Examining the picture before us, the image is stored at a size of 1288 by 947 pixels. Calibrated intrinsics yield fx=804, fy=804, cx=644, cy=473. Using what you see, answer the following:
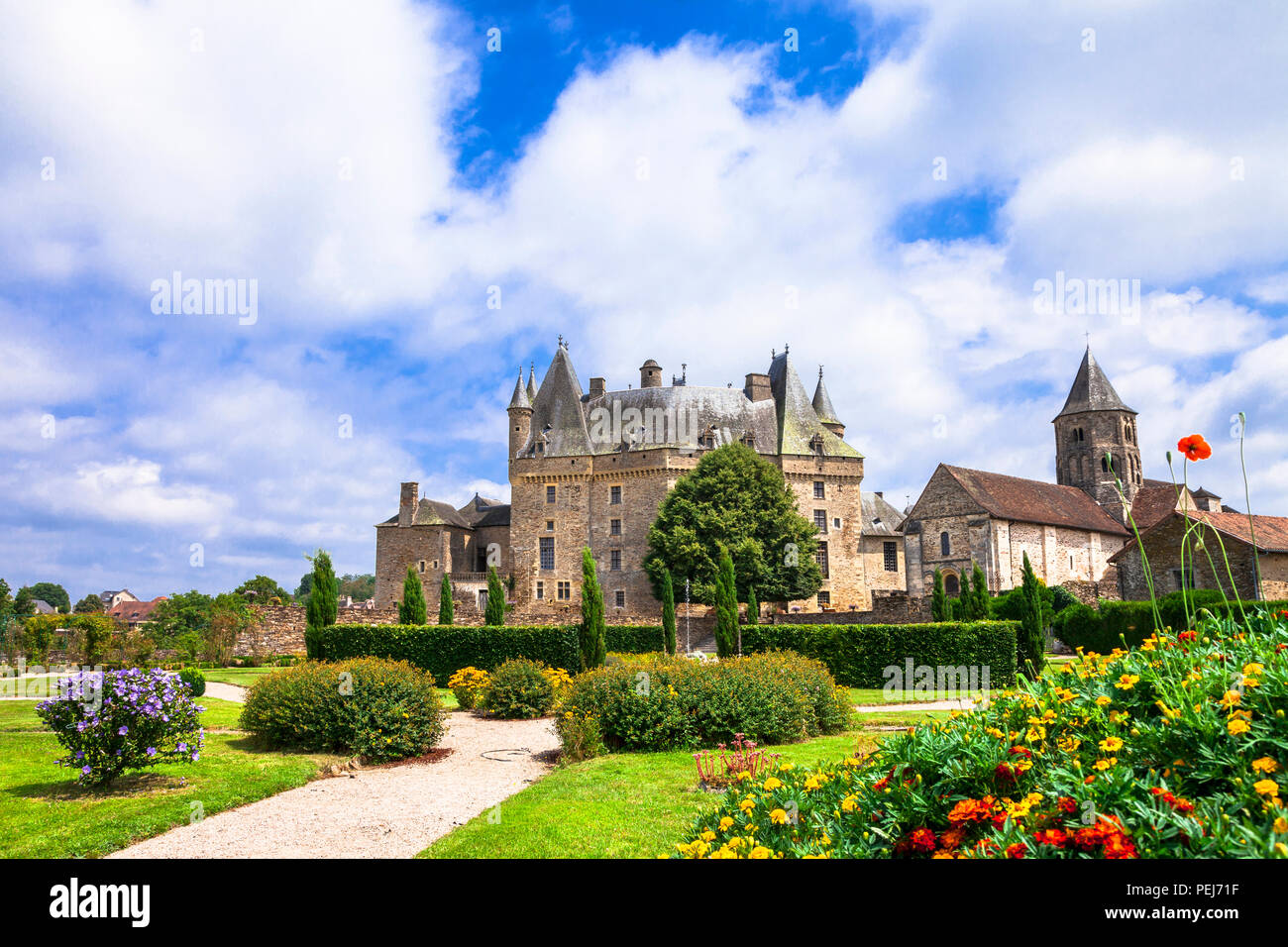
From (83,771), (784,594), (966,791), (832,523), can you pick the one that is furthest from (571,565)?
(966,791)

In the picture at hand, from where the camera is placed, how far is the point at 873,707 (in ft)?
62.0

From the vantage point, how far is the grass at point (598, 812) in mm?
7207

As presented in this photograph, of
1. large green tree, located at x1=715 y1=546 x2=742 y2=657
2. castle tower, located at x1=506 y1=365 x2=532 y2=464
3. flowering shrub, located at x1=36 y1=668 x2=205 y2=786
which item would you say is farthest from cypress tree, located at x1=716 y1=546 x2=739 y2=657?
castle tower, located at x1=506 y1=365 x2=532 y2=464

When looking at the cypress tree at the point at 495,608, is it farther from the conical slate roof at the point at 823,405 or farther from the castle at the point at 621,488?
the conical slate roof at the point at 823,405

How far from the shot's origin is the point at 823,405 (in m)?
55.6

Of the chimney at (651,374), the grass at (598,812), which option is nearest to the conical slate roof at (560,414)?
the chimney at (651,374)

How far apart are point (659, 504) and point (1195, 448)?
133ft

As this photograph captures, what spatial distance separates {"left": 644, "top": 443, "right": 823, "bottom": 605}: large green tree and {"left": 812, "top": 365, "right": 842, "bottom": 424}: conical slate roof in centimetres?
1150

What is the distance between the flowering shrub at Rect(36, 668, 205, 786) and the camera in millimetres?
9750

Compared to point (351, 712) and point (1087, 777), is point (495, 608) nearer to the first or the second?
point (351, 712)

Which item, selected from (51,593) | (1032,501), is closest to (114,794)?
(1032,501)

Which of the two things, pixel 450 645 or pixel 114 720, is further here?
pixel 450 645

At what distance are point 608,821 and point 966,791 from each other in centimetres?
469
